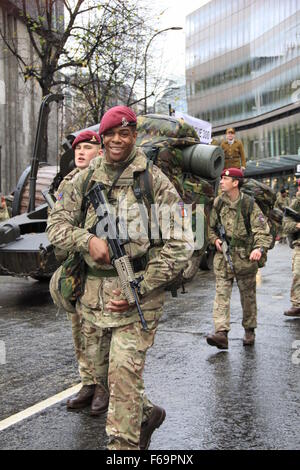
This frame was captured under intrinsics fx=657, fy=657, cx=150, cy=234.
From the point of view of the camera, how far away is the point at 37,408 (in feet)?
14.7

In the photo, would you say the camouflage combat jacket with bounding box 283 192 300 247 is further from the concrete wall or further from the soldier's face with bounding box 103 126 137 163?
the concrete wall

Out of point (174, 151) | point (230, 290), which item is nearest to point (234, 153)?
point (174, 151)

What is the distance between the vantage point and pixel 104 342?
3803mm

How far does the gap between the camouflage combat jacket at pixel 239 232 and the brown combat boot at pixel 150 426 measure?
2.85 meters

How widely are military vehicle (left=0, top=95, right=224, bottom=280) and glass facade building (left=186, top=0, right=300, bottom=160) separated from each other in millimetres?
33599

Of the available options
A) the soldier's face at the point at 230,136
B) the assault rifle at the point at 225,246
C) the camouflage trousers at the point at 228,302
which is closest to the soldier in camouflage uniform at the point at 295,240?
the camouflage trousers at the point at 228,302

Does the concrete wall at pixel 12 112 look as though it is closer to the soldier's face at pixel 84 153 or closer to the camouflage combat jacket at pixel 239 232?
the camouflage combat jacket at pixel 239 232

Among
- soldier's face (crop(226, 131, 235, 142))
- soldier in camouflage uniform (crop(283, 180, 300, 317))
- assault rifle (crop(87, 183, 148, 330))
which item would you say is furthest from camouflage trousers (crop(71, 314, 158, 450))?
soldier's face (crop(226, 131, 235, 142))

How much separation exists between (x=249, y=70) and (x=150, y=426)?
51.2 meters

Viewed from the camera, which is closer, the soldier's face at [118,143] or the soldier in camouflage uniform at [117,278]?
the soldier in camouflage uniform at [117,278]

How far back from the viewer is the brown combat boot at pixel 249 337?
6368 millimetres
